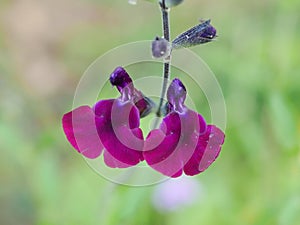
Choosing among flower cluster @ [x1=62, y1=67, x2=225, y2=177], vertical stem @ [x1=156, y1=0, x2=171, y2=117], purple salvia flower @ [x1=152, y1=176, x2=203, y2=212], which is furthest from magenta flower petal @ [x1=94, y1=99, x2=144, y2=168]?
purple salvia flower @ [x1=152, y1=176, x2=203, y2=212]

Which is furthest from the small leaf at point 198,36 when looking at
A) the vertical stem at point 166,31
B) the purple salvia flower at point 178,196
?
the purple salvia flower at point 178,196

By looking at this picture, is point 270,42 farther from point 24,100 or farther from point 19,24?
point 19,24

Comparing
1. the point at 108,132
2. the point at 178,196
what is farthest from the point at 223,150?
the point at 108,132

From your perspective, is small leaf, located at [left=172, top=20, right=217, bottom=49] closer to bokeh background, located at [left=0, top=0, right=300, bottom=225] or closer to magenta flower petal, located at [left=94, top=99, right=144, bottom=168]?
magenta flower petal, located at [left=94, top=99, right=144, bottom=168]

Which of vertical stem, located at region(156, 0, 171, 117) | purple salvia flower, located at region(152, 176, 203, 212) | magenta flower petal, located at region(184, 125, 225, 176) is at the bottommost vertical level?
magenta flower petal, located at region(184, 125, 225, 176)

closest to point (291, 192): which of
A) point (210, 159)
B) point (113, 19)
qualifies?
point (210, 159)

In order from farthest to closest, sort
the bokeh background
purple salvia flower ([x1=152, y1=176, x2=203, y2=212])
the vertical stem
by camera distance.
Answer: purple salvia flower ([x1=152, y1=176, x2=203, y2=212]) < the bokeh background < the vertical stem

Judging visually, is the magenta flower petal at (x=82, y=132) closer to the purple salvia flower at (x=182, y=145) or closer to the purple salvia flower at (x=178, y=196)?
the purple salvia flower at (x=182, y=145)
